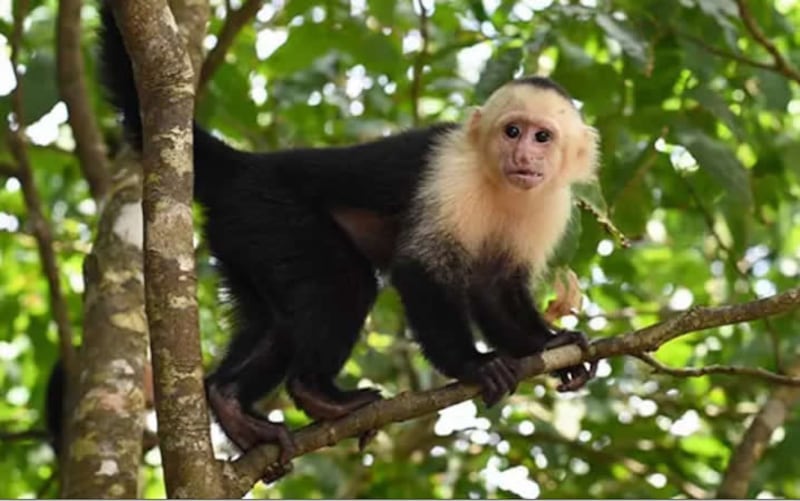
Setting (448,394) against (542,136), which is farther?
(542,136)

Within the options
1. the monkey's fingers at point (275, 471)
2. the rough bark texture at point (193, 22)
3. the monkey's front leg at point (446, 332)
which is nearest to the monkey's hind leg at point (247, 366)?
the monkey's fingers at point (275, 471)

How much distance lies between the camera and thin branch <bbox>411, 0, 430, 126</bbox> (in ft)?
15.5

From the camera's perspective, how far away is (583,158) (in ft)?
13.8

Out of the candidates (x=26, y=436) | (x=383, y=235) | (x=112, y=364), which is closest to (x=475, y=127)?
(x=383, y=235)

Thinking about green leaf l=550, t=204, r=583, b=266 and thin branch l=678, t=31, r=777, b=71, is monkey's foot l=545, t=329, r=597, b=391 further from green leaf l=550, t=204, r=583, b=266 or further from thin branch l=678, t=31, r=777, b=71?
thin branch l=678, t=31, r=777, b=71

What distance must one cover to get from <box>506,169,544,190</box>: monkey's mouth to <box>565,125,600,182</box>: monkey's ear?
21cm

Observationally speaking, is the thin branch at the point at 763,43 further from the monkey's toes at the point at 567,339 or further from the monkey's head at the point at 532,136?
the monkey's toes at the point at 567,339

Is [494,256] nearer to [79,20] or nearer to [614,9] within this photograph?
[614,9]

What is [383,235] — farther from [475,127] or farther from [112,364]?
[112,364]

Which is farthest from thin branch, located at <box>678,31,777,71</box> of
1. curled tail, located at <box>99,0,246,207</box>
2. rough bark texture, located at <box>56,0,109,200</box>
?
rough bark texture, located at <box>56,0,109,200</box>

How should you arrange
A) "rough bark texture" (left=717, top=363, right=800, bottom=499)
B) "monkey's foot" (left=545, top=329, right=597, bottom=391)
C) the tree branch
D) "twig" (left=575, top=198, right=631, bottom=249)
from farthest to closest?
"rough bark texture" (left=717, top=363, right=800, bottom=499)
"twig" (left=575, top=198, right=631, bottom=249)
"monkey's foot" (left=545, top=329, right=597, bottom=391)
the tree branch

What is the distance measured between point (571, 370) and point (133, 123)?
1.38m

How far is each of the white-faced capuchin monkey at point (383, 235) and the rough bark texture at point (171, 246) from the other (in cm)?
84

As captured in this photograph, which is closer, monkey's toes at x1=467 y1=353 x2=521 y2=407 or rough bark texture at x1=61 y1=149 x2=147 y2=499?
monkey's toes at x1=467 y1=353 x2=521 y2=407
